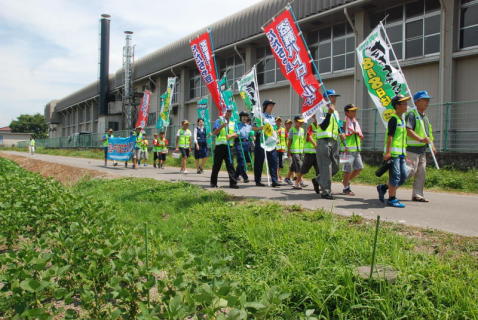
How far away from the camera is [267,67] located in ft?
78.6

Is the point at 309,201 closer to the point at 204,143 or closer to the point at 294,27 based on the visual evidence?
the point at 294,27

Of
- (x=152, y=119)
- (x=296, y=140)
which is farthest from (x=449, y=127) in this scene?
(x=152, y=119)

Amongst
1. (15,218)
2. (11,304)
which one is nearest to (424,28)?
(15,218)

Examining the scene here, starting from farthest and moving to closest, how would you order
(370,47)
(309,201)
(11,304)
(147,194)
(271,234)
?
1. (370,47)
2. (147,194)
3. (309,201)
4. (271,234)
5. (11,304)

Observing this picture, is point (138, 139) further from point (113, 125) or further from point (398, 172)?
point (113, 125)

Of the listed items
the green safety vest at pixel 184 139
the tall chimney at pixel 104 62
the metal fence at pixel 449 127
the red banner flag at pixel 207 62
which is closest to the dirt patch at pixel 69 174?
the green safety vest at pixel 184 139

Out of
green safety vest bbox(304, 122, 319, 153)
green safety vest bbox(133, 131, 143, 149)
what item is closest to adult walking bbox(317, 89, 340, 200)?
green safety vest bbox(304, 122, 319, 153)

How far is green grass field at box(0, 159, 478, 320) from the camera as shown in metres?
2.63

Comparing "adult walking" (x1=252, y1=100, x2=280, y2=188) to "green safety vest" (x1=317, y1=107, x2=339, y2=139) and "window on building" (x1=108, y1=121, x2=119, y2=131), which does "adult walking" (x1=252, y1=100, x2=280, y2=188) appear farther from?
"window on building" (x1=108, y1=121, x2=119, y2=131)

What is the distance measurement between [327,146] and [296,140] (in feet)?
9.99

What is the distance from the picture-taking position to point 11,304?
2.81 metres

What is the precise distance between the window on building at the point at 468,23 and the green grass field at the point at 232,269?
12624 millimetres

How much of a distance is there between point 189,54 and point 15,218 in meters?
25.0

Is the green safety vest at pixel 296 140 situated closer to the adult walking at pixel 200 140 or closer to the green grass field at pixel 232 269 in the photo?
the adult walking at pixel 200 140
